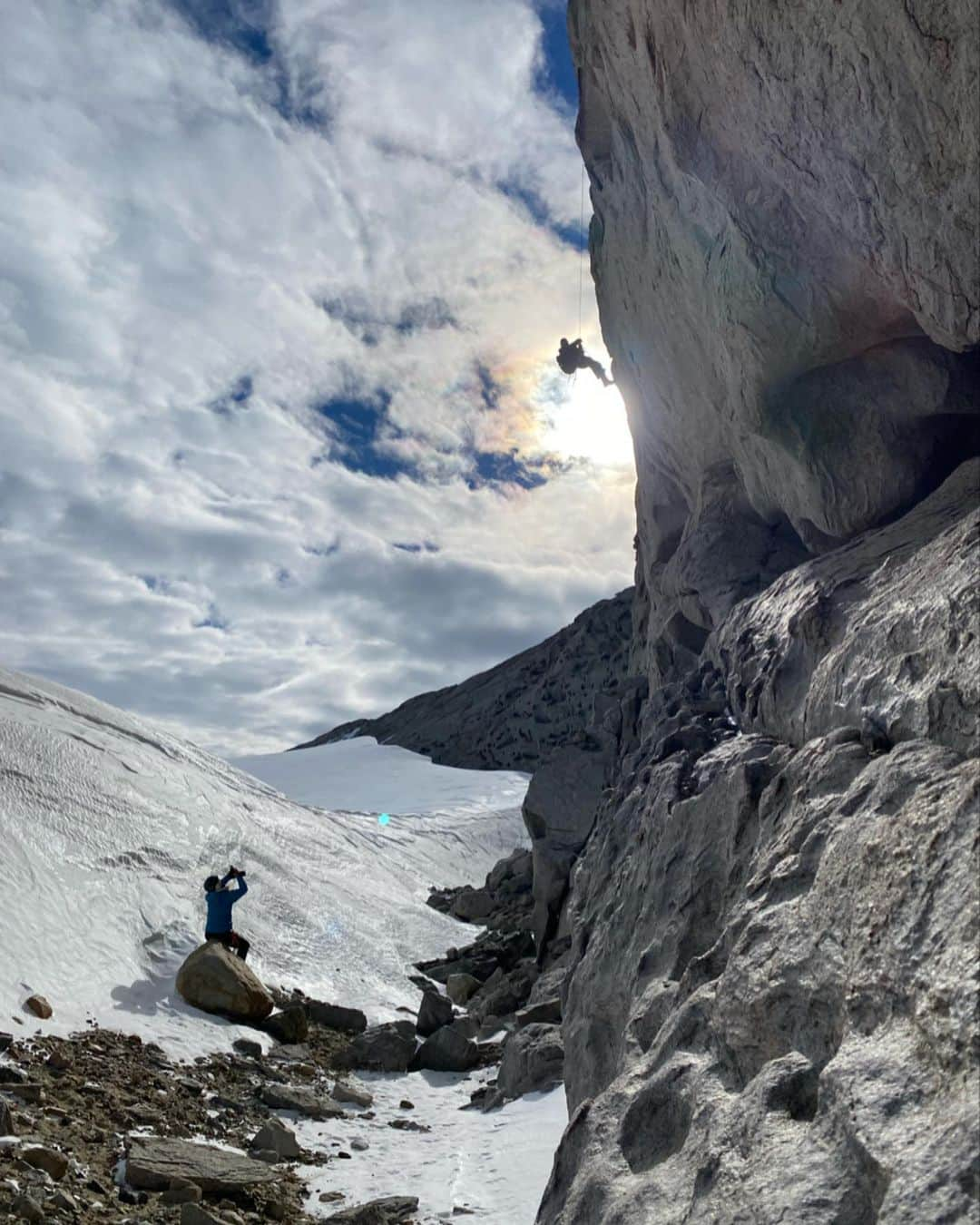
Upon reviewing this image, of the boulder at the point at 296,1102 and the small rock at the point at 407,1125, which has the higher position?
the boulder at the point at 296,1102

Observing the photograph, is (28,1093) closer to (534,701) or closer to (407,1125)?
(407,1125)

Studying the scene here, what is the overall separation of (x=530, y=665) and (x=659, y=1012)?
2532 inches

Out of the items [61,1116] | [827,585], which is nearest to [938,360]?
[827,585]

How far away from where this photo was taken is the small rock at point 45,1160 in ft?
26.7

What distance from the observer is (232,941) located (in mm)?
17516

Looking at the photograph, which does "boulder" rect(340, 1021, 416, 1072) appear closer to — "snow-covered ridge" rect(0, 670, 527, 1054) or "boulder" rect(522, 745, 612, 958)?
"snow-covered ridge" rect(0, 670, 527, 1054)

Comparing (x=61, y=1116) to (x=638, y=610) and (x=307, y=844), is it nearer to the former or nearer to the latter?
(x=307, y=844)

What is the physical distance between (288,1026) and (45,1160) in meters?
7.65

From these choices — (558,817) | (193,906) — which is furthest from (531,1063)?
(558,817)

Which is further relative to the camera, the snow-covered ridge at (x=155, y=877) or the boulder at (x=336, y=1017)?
the boulder at (x=336, y=1017)

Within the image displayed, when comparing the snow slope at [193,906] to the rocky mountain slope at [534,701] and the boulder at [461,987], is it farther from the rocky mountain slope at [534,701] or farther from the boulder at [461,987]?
the rocky mountain slope at [534,701]

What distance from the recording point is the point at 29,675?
3053 centimetres

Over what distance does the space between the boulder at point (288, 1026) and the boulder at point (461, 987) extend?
17.8 ft

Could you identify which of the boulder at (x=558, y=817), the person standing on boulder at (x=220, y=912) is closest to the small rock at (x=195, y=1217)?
the person standing on boulder at (x=220, y=912)
